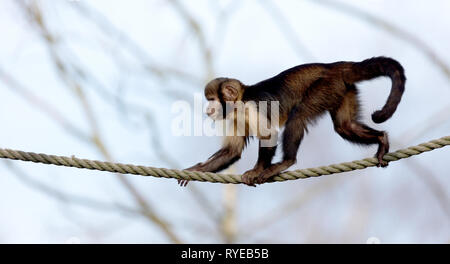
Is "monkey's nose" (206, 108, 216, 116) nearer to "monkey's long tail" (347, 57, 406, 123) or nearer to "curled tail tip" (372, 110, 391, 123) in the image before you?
"monkey's long tail" (347, 57, 406, 123)

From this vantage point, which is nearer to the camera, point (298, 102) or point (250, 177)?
point (250, 177)

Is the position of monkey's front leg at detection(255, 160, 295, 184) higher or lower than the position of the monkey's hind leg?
lower

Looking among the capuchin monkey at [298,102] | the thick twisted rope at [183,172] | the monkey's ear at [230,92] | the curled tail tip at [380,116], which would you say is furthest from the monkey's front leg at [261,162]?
the curled tail tip at [380,116]

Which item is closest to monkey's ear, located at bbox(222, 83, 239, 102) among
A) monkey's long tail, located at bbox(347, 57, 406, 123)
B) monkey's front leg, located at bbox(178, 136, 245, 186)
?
monkey's front leg, located at bbox(178, 136, 245, 186)

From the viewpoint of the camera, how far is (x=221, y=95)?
673 cm

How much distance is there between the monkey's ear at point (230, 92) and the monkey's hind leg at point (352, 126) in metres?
1.00

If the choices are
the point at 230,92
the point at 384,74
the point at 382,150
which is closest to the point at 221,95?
the point at 230,92

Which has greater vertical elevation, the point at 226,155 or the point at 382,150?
the point at 226,155

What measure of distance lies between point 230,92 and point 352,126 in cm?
129

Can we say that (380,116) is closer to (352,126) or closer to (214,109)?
(352,126)

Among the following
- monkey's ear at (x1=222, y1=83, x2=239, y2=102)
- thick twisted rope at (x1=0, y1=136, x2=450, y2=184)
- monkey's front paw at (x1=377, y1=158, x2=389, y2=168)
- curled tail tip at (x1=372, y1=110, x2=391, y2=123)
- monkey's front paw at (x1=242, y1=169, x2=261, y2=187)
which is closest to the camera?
thick twisted rope at (x1=0, y1=136, x2=450, y2=184)

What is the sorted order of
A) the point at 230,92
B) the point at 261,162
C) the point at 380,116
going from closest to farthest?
the point at 380,116
the point at 261,162
the point at 230,92

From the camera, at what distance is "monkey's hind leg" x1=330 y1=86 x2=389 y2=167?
6.04 meters

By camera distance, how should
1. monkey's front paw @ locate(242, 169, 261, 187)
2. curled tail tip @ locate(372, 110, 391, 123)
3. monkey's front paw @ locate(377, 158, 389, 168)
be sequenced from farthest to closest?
monkey's front paw @ locate(242, 169, 261, 187) < monkey's front paw @ locate(377, 158, 389, 168) < curled tail tip @ locate(372, 110, 391, 123)
